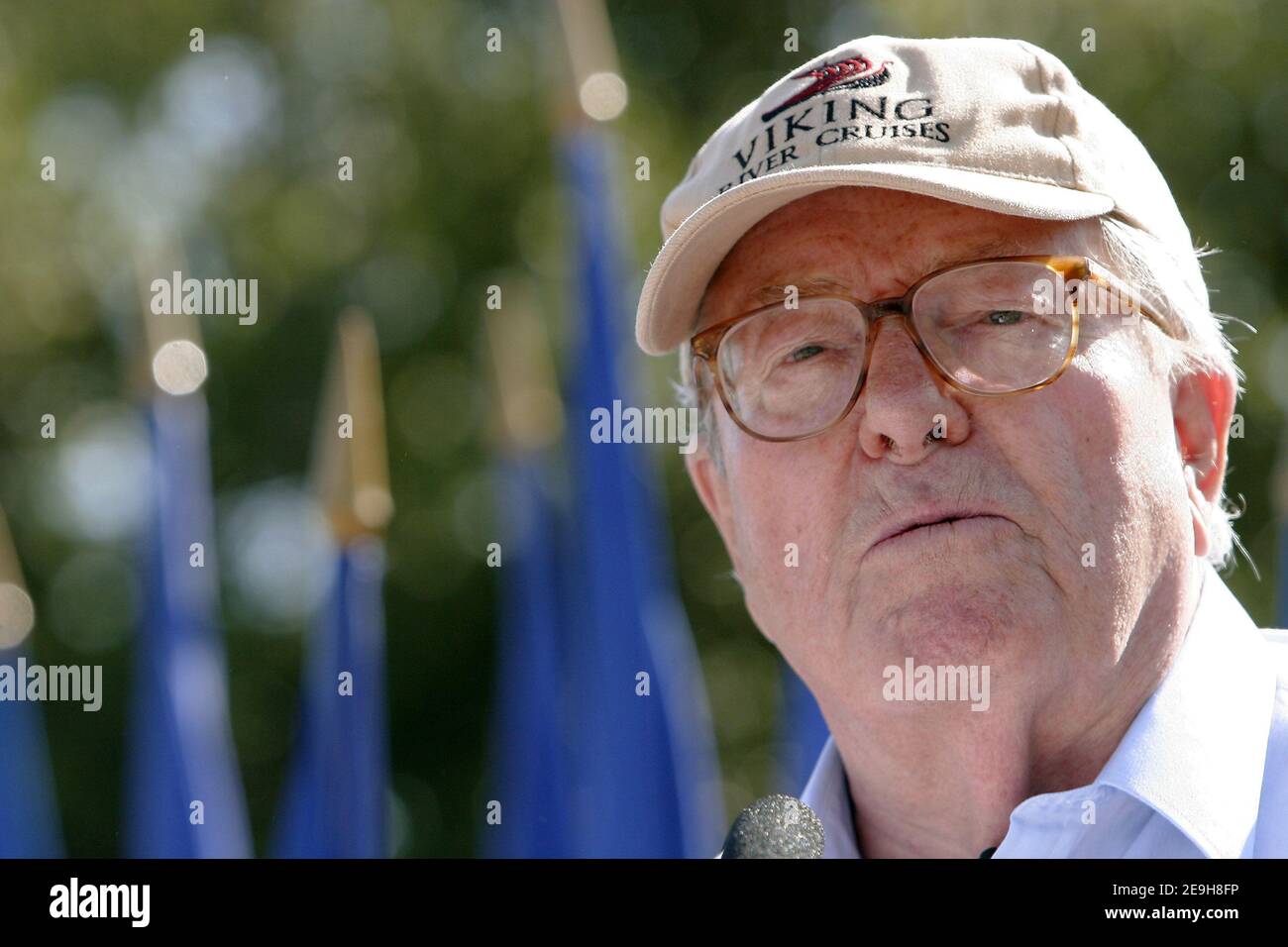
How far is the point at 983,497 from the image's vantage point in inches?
64.1

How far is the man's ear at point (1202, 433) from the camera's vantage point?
5.74 ft

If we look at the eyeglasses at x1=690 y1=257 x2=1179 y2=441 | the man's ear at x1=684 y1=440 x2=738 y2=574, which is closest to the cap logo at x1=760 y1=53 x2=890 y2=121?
the eyeglasses at x1=690 y1=257 x2=1179 y2=441

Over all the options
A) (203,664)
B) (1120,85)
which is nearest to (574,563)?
(203,664)

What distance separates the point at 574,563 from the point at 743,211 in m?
4.49

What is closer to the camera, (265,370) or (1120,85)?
(1120,85)

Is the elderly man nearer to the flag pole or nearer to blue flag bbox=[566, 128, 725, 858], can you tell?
blue flag bbox=[566, 128, 725, 858]

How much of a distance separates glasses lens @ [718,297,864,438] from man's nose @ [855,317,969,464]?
4cm

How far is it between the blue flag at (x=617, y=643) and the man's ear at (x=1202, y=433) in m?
2.30

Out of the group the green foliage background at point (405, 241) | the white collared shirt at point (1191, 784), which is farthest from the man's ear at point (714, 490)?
the green foliage background at point (405, 241)

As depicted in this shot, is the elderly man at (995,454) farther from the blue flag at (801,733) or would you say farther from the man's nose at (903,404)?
the blue flag at (801,733)

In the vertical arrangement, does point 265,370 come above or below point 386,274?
below

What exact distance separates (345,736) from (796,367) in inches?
121

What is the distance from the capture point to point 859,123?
5.57ft
